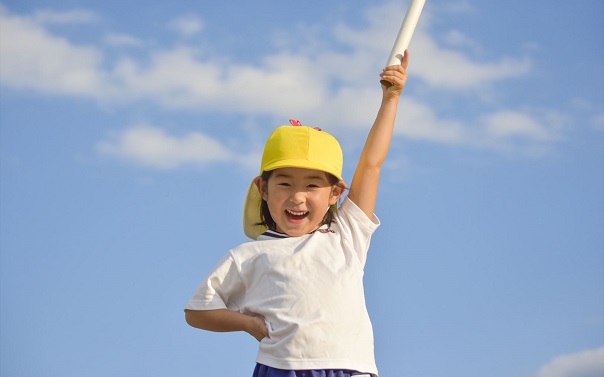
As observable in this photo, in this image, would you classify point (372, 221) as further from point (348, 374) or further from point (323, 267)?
point (348, 374)

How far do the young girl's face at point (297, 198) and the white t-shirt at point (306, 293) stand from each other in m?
0.08

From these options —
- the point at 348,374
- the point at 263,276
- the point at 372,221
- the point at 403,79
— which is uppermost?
the point at 403,79

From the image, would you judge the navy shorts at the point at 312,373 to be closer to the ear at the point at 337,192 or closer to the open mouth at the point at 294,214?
the open mouth at the point at 294,214

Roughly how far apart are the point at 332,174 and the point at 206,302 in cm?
91

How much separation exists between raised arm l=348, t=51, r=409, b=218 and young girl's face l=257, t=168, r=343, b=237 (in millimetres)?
189

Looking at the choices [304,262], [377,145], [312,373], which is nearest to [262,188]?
[304,262]

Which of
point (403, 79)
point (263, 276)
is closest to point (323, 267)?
point (263, 276)

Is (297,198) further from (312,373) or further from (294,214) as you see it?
(312,373)

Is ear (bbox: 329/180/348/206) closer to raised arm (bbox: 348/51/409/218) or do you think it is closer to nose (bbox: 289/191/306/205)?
raised arm (bbox: 348/51/409/218)

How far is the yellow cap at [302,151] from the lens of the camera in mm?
4160

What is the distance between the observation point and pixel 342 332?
155 inches

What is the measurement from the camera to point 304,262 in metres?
4.07

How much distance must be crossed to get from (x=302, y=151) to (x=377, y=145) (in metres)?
0.46

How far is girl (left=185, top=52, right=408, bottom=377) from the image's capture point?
391 cm
